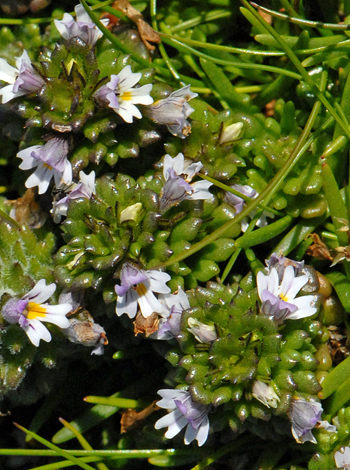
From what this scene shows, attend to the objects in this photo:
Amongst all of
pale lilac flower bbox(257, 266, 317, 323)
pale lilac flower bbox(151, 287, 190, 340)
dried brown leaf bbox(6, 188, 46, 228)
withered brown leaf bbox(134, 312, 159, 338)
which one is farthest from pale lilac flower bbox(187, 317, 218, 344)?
dried brown leaf bbox(6, 188, 46, 228)

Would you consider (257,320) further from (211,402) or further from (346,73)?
(346,73)

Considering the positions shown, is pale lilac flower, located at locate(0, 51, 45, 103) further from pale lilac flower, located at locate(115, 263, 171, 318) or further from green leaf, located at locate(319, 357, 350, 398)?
green leaf, located at locate(319, 357, 350, 398)

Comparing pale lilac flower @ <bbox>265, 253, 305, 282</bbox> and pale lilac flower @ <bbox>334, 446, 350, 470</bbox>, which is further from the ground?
pale lilac flower @ <bbox>265, 253, 305, 282</bbox>

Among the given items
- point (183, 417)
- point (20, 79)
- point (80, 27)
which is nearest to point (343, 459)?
point (183, 417)

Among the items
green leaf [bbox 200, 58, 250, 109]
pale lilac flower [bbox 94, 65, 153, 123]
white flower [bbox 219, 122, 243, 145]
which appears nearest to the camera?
pale lilac flower [bbox 94, 65, 153, 123]

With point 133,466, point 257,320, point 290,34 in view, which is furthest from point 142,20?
point 133,466

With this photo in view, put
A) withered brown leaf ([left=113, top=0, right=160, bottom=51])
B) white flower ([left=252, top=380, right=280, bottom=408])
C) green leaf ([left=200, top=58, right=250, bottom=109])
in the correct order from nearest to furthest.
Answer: white flower ([left=252, top=380, right=280, bottom=408]), green leaf ([left=200, top=58, right=250, bottom=109]), withered brown leaf ([left=113, top=0, right=160, bottom=51])

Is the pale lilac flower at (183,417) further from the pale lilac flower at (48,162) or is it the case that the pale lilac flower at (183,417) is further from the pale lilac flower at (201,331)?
the pale lilac flower at (48,162)

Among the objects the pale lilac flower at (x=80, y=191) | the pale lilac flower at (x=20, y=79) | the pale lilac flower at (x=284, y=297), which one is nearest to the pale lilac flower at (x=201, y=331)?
the pale lilac flower at (x=284, y=297)
